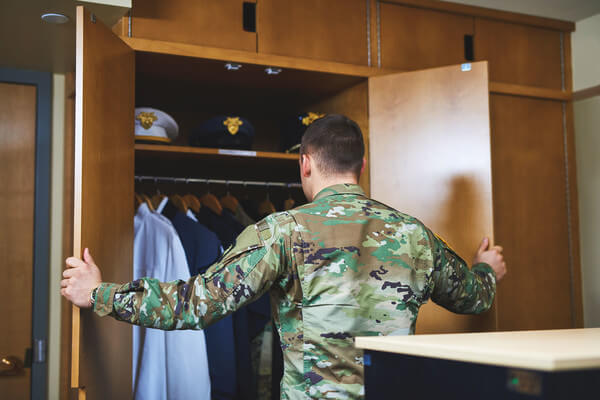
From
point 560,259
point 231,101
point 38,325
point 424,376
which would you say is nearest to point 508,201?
point 560,259

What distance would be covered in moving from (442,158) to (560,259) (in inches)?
39.9

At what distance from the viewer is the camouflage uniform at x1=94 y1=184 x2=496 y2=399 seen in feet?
5.15

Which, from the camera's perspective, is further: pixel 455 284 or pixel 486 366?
pixel 455 284

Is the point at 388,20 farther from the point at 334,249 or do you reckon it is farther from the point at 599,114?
the point at 334,249

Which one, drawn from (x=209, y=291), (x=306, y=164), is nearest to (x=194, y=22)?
(x=306, y=164)

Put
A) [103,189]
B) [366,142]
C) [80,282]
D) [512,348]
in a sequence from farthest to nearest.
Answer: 1. [366,142]
2. [103,189]
3. [80,282]
4. [512,348]

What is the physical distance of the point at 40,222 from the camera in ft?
9.07

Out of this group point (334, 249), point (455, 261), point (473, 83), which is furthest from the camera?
point (473, 83)

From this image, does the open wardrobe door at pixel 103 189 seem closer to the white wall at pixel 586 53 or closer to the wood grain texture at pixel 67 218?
the wood grain texture at pixel 67 218

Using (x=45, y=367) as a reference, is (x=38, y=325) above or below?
above

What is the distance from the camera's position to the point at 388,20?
110 inches

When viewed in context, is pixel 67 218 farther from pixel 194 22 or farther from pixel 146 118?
pixel 194 22

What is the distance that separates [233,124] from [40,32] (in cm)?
85

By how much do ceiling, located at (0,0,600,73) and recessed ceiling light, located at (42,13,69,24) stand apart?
20 millimetres
